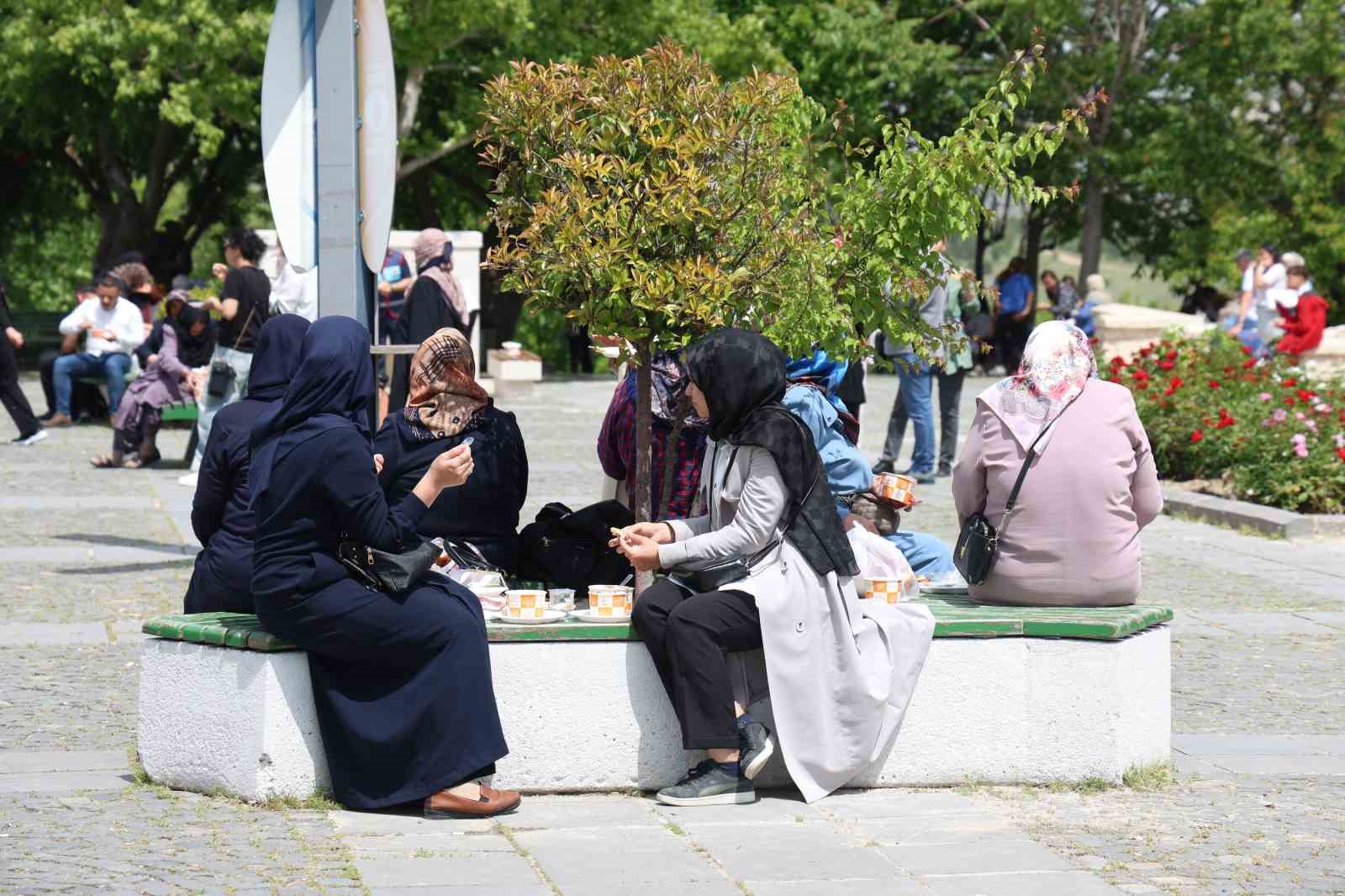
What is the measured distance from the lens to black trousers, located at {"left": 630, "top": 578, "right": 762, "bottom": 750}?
19.1 ft

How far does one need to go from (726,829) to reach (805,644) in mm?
646

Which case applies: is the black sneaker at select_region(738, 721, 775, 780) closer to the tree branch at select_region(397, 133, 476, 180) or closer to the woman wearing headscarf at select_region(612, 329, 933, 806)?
the woman wearing headscarf at select_region(612, 329, 933, 806)

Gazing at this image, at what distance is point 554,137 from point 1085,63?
3084cm

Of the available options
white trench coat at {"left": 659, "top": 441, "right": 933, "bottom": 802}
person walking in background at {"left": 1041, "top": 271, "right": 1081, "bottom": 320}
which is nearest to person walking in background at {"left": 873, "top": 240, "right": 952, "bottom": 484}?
white trench coat at {"left": 659, "top": 441, "right": 933, "bottom": 802}

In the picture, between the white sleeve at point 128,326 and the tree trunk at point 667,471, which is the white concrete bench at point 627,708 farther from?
the white sleeve at point 128,326

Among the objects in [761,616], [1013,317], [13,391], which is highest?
[1013,317]

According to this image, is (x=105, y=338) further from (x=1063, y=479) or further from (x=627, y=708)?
(x=1063, y=479)

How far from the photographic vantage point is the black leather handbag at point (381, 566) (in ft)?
18.4

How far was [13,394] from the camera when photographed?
55.8 ft

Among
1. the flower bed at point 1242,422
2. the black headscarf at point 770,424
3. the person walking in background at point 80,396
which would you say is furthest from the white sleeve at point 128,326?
the black headscarf at point 770,424

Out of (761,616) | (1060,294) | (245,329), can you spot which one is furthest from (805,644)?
(1060,294)

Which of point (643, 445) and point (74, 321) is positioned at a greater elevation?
point (74, 321)

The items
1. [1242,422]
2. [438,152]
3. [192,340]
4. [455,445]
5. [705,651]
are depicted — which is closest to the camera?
[705,651]

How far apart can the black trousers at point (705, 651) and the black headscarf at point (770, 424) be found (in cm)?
29
